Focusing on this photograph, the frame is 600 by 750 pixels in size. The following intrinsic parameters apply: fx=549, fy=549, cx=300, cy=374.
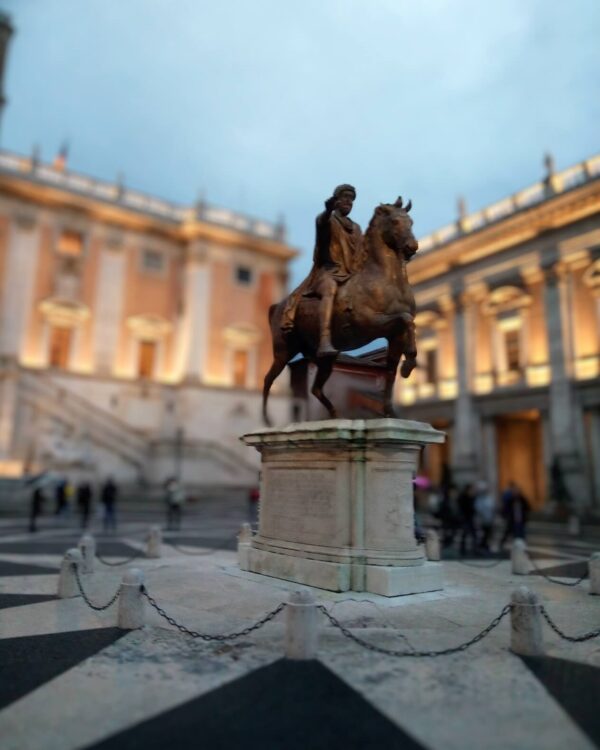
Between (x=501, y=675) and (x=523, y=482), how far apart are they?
80.5ft

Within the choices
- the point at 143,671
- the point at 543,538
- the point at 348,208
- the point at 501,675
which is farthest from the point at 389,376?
the point at 543,538

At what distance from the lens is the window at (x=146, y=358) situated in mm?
33688

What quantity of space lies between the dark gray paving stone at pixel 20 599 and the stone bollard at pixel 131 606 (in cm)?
170

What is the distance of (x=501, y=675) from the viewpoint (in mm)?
3969

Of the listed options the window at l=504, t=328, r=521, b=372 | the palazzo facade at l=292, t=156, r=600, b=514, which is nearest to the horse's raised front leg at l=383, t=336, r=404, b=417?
the palazzo facade at l=292, t=156, r=600, b=514

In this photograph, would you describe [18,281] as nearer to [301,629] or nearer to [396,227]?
[396,227]

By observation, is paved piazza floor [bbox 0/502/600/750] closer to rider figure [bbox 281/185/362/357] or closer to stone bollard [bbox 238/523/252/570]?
stone bollard [bbox 238/523/252/570]

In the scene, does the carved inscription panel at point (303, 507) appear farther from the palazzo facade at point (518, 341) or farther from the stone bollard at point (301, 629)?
the palazzo facade at point (518, 341)

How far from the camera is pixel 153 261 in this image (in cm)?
3478

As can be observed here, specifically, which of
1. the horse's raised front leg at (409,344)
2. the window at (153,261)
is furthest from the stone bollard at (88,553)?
the window at (153,261)

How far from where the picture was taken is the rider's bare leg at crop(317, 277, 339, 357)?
6.81 metres

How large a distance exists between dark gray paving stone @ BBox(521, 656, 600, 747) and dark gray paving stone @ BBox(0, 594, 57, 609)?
5176 millimetres

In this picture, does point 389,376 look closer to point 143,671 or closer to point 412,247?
point 412,247

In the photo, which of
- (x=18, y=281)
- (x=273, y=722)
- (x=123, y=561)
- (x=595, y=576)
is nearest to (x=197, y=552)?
(x=123, y=561)
